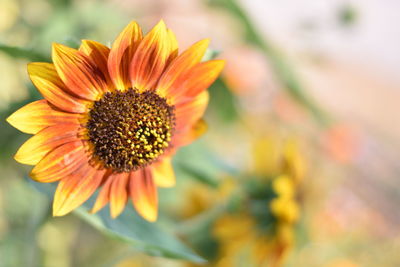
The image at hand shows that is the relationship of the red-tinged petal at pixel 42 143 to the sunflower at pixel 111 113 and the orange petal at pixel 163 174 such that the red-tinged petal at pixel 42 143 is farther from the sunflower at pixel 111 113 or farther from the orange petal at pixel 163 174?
the orange petal at pixel 163 174

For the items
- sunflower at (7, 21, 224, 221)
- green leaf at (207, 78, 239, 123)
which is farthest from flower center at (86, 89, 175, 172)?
green leaf at (207, 78, 239, 123)

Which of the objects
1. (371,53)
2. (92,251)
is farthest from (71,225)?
(371,53)

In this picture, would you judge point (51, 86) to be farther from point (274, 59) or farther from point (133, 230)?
point (274, 59)

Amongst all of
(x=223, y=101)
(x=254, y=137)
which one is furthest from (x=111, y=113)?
(x=254, y=137)

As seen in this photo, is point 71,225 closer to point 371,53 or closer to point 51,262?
point 51,262

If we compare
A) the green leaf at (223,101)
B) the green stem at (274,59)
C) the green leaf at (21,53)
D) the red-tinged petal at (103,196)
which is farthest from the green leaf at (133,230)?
the green stem at (274,59)

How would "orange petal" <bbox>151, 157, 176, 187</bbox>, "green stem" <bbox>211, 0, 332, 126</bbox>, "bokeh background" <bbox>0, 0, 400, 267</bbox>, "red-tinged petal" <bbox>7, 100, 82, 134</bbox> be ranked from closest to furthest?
"red-tinged petal" <bbox>7, 100, 82, 134</bbox> → "orange petal" <bbox>151, 157, 176, 187</bbox> → "bokeh background" <bbox>0, 0, 400, 267</bbox> → "green stem" <bbox>211, 0, 332, 126</bbox>

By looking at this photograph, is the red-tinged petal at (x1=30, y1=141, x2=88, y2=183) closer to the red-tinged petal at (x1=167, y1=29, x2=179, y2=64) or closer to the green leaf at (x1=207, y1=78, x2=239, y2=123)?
the red-tinged petal at (x1=167, y1=29, x2=179, y2=64)
